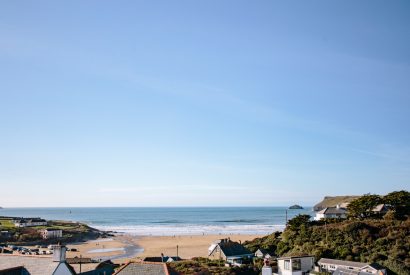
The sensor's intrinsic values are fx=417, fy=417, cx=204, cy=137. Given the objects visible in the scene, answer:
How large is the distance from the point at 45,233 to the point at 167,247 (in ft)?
122

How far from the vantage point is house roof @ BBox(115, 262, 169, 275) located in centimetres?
2315

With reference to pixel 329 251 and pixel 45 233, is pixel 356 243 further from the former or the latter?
pixel 45 233

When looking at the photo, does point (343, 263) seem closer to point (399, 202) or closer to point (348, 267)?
point (348, 267)

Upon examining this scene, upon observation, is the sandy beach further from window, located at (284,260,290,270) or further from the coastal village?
window, located at (284,260,290,270)

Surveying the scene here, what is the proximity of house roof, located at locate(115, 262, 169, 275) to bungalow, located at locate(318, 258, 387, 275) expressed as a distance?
89.6 feet

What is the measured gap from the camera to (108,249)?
9212 centimetres

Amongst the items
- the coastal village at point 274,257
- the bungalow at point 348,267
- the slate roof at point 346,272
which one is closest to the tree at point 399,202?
the coastal village at point 274,257

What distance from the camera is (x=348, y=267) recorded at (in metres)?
47.5

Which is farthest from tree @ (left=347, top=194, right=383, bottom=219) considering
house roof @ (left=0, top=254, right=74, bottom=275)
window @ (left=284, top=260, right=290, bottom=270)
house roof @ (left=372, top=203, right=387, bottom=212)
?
house roof @ (left=0, top=254, right=74, bottom=275)

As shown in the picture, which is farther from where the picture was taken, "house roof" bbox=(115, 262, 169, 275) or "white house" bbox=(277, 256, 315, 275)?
"white house" bbox=(277, 256, 315, 275)

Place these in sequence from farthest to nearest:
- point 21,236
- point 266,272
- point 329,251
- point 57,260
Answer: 1. point 21,236
2. point 329,251
3. point 57,260
4. point 266,272

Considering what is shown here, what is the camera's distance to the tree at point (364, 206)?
75875mm

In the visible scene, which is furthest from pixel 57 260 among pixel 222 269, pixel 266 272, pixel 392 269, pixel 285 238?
pixel 285 238

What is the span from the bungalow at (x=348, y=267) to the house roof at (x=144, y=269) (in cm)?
2732
